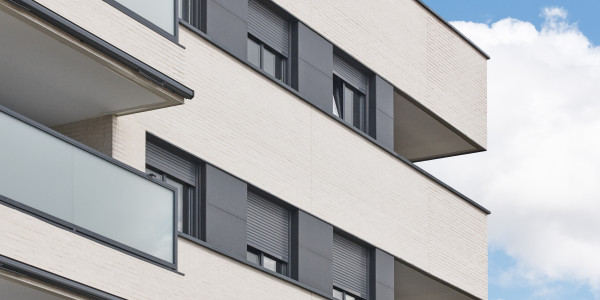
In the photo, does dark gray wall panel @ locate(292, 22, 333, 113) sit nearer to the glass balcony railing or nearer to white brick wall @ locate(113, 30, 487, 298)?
white brick wall @ locate(113, 30, 487, 298)

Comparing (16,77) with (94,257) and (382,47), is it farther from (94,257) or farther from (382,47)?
(382,47)

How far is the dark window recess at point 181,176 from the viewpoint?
68.1 feet

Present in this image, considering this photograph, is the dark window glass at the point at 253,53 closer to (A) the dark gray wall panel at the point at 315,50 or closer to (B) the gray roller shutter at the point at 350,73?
(A) the dark gray wall panel at the point at 315,50

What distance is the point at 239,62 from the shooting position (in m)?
22.4

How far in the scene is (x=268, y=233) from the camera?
2300 centimetres

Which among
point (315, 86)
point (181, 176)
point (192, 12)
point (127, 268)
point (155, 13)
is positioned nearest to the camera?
point (127, 268)

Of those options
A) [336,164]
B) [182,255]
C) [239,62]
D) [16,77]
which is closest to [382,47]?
[336,164]

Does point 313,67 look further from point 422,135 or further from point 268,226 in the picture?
point 422,135

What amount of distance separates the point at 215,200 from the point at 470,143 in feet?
32.6

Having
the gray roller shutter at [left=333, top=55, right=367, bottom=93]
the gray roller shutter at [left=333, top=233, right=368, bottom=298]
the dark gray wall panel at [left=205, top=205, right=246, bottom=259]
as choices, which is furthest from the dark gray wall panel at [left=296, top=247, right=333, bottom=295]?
the gray roller shutter at [left=333, top=55, right=367, bottom=93]

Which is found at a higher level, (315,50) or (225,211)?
(315,50)

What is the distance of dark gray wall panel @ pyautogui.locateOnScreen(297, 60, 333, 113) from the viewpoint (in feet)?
79.9

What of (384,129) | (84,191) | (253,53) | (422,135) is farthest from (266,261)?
→ (422,135)

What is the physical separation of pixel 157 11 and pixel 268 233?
4956 mm
